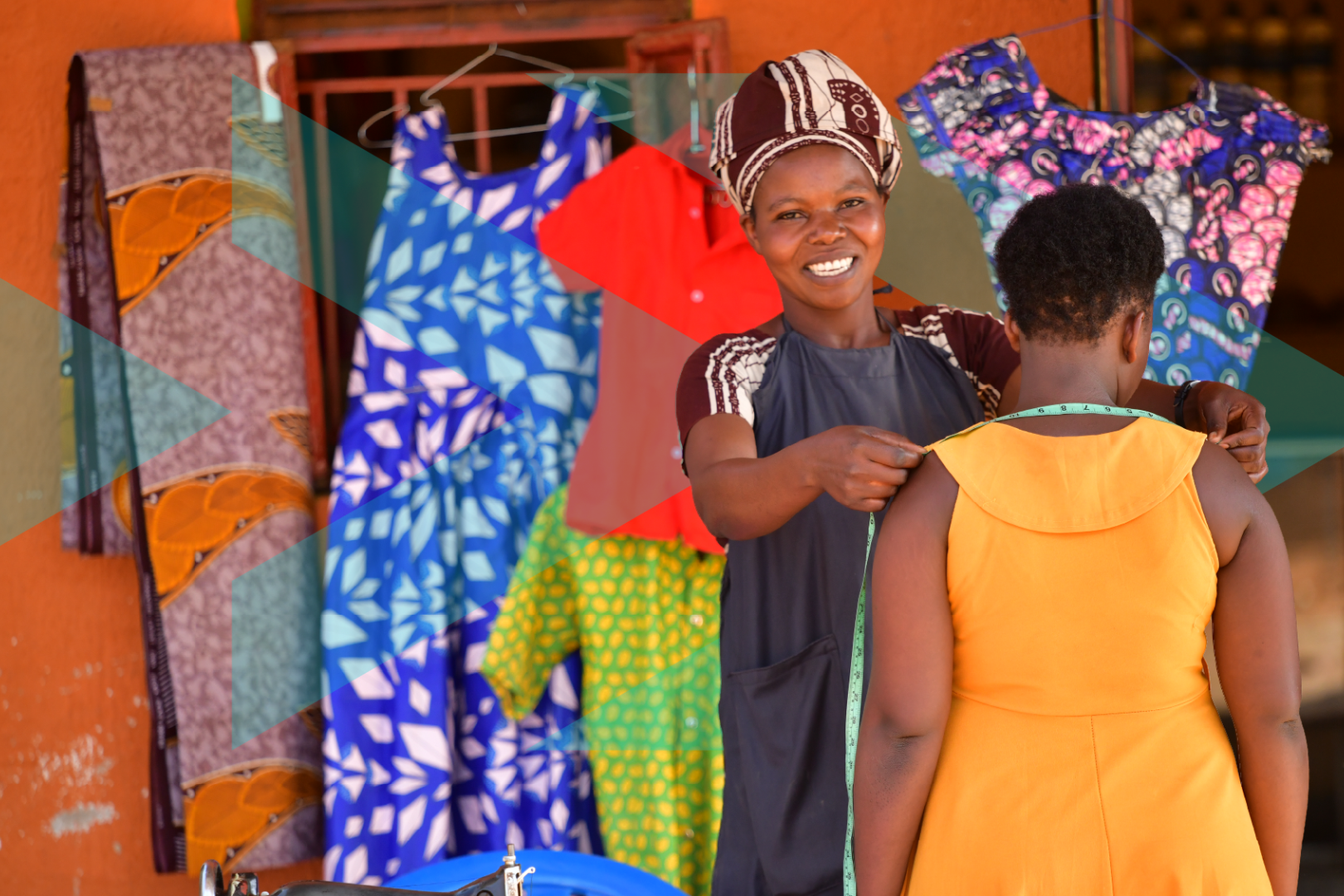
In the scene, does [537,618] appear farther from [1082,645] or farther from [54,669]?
[1082,645]

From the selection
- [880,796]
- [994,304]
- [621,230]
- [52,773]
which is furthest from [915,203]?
[52,773]

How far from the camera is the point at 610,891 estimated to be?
56.3 inches

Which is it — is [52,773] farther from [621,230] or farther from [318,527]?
[621,230]

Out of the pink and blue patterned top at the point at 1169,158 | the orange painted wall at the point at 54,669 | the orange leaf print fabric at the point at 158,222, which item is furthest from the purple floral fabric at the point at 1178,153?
the orange painted wall at the point at 54,669

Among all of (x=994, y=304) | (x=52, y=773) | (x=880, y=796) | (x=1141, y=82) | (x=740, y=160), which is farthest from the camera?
(x=1141, y=82)

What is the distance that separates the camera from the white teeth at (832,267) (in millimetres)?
1711

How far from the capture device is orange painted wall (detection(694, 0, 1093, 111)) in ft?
9.51

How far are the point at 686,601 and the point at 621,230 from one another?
2.75ft

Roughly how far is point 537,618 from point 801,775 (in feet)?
3.63

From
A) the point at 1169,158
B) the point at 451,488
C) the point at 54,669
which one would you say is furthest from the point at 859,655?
the point at 54,669

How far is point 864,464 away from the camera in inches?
50.0
